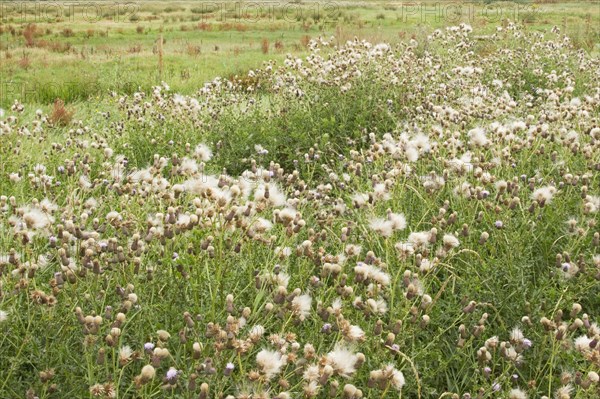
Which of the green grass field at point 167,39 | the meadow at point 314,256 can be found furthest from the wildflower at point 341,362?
the green grass field at point 167,39

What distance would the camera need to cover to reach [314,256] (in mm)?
3104

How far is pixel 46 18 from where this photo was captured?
29.7 metres

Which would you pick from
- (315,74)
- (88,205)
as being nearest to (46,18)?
(315,74)

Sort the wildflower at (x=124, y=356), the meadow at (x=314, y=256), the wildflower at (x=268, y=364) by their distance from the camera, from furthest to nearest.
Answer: the meadow at (x=314, y=256), the wildflower at (x=124, y=356), the wildflower at (x=268, y=364)

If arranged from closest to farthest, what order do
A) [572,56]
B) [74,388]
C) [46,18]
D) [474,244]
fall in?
[74,388] → [474,244] → [572,56] → [46,18]

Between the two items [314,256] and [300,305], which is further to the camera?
[314,256]

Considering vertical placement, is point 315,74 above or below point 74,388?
above

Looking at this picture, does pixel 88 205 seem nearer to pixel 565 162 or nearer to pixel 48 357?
pixel 48 357

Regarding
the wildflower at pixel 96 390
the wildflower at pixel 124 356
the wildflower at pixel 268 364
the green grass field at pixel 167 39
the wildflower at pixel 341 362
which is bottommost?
the wildflower at pixel 96 390

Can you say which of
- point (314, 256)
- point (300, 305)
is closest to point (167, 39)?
point (314, 256)

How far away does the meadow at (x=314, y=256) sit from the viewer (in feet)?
8.23

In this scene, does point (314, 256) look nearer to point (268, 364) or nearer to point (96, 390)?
point (268, 364)

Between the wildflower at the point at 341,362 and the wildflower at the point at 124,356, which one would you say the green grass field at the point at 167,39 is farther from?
the wildflower at the point at 341,362

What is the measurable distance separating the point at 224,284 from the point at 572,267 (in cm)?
169
